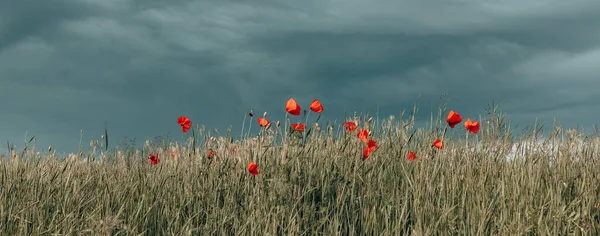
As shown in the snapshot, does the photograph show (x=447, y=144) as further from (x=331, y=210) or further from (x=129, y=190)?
(x=129, y=190)

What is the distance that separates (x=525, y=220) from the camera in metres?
3.52

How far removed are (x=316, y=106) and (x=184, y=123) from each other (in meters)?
1.14

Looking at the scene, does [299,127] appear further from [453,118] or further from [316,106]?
[453,118]

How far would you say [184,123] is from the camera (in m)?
4.64

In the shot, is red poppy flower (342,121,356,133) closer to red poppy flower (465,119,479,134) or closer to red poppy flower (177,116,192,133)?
red poppy flower (465,119,479,134)

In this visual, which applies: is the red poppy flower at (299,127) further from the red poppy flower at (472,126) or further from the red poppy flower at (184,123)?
the red poppy flower at (472,126)

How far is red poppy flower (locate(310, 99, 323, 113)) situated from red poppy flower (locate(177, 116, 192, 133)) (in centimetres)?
107

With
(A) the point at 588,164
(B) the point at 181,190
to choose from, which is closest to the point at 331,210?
(B) the point at 181,190

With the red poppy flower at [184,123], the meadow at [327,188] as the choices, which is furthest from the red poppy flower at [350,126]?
the red poppy flower at [184,123]

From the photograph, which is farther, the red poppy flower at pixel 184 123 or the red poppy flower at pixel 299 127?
the red poppy flower at pixel 184 123

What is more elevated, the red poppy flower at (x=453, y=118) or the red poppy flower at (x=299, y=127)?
the red poppy flower at (x=453, y=118)

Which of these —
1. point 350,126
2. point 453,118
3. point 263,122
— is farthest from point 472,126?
point 263,122

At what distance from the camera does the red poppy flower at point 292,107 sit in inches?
163

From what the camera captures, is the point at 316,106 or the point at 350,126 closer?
the point at 316,106
